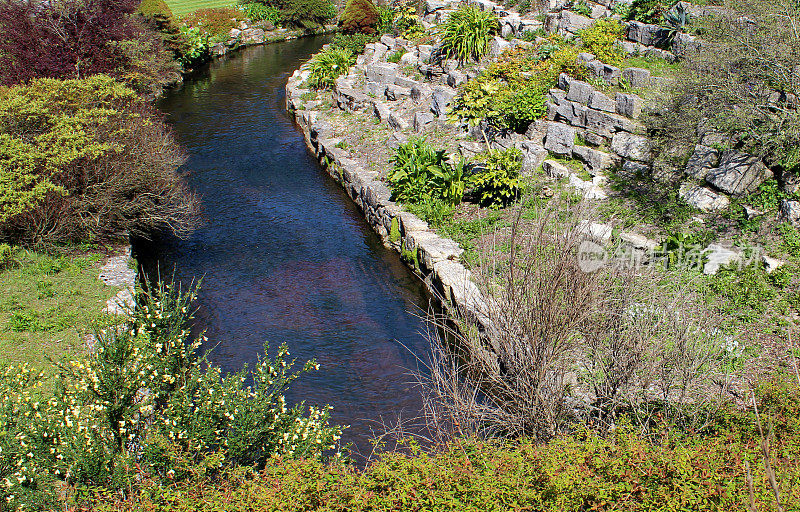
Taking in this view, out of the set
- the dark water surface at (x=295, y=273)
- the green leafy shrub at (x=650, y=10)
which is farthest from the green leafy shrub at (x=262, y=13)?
the green leafy shrub at (x=650, y=10)

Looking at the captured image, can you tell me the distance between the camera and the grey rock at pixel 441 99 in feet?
64.5

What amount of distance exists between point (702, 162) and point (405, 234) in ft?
20.2

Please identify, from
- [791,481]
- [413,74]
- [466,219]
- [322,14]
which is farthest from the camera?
[322,14]

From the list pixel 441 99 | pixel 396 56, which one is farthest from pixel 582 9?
pixel 396 56

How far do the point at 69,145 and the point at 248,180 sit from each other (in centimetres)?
700

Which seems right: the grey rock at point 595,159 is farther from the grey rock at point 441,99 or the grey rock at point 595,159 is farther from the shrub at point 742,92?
the grey rock at point 441,99

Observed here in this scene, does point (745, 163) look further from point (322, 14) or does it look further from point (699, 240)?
point (322, 14)

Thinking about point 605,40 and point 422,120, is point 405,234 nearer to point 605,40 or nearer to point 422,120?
point 422,120

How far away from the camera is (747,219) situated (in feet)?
38.3

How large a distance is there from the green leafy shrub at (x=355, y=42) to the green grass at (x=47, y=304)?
19386mm

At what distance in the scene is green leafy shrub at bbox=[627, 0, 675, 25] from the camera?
1802 centimetres

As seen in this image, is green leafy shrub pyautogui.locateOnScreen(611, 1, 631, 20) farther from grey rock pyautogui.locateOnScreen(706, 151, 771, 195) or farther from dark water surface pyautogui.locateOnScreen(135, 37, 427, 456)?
dark water surface pyautogui.locateOnScreen(135, 37, 427, 456)

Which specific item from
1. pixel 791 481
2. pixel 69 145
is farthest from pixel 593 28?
pixel 791 481

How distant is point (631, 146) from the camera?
47.6 feet
